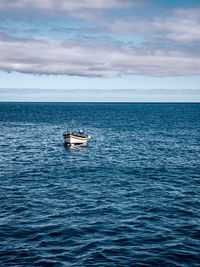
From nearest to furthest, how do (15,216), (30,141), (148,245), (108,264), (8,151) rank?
(108,264) < (148,245) < (15,216) < (8,151) < (30,141)

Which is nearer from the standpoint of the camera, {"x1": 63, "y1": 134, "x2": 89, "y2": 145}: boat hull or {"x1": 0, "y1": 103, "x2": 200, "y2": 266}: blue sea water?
{"x1": 0, "y1": 103, "x2": 200, "y2": 266}: blue sea water

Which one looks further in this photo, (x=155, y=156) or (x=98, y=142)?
(x=98, y=142)

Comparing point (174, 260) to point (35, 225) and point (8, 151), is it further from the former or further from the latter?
point (8, 151)

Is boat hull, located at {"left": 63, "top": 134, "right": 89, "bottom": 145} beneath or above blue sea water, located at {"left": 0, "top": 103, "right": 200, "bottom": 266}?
above

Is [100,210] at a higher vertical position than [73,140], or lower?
lower

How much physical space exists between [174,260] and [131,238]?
4.01m

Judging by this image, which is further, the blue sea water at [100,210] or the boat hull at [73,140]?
the boat hull at [73,140]

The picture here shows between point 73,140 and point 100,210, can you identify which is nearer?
point 100,210

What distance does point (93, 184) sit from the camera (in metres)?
35.4

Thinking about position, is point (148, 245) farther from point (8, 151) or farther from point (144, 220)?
point (8, 151)

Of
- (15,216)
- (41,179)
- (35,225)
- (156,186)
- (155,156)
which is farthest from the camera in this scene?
(155,156)

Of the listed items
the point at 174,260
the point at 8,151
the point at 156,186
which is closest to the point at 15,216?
the point at 174,260

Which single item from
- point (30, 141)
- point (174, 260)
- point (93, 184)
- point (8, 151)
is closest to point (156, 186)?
point (93, 184)

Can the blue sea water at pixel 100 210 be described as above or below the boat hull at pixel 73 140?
below
